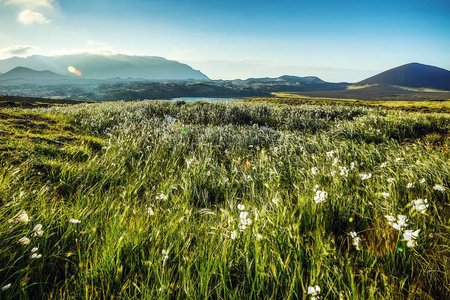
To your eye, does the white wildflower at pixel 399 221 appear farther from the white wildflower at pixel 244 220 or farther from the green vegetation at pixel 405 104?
the green vegetation at pixel 405 104

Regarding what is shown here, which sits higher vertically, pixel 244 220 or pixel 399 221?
pixel 399 221

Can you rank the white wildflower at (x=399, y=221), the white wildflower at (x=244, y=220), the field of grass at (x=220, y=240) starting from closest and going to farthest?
1. the field of grass at (x=220, y=240)
2. the white wildflower at (x=399, y=221)
3. the white wildflower at (x=244, y=220)

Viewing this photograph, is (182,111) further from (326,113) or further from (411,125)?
(411,125)

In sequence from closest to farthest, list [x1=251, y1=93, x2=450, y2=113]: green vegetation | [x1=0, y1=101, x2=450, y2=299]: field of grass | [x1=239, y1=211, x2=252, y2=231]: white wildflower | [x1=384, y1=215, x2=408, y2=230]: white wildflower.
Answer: [x1=0, y1=101, x2=450, y2=299]: field of grass → [x1=384, y1=215, x2=408, y2=230]: white wildflower → [x1=239, y1=211, x2=252, y2=231]: white wildflower → [x1=251, y1=93, x2=450, y2=113]: green vegetation

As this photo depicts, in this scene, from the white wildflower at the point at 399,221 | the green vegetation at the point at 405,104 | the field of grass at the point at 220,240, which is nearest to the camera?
the field of grass at the point at 220,240

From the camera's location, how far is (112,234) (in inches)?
99.6

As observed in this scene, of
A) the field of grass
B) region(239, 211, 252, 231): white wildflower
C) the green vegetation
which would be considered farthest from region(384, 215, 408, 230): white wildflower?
the green vegetation

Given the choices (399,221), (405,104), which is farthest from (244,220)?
(405,104)

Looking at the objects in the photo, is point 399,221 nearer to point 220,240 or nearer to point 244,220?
point 244,220

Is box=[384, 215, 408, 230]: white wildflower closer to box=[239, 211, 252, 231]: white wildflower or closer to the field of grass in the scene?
the field of grass

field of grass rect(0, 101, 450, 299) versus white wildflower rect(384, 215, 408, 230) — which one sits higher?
white wildflower rect(384, 215, 408, 230)

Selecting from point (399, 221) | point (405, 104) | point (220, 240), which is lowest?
point (220, 240)

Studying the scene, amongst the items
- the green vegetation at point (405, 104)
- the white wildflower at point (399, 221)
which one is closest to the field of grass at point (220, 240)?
the white wildflower at point (399, 221)

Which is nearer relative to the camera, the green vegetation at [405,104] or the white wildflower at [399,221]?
the white wildflower at [399,221]
